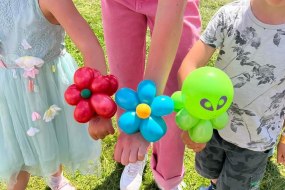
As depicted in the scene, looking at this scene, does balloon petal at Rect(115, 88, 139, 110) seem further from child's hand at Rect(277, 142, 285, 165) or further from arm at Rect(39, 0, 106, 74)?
child's hand at Rect(277, 142, 285, 165)

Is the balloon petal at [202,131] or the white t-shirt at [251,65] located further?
the white t-shirt at [251,65]

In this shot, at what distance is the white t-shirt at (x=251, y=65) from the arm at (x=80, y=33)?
37 centimetres

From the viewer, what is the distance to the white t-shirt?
1272 mm

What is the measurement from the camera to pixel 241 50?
131 centimetres

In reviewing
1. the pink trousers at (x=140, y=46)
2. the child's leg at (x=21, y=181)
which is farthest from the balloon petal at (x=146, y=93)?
the child's leg at (x=21, y=181)

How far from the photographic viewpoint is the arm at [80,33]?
1.12 metres

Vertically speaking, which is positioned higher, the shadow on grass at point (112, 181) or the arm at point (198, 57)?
the arm at point (198, 57)

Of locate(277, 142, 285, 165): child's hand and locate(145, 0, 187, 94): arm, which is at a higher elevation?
locate(145, 0, 187, 94): arm

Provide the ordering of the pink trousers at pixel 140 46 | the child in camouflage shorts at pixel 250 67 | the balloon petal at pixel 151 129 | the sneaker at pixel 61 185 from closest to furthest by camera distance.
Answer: the balloon petal at pixel 151 129, the child in camouflage shorts at pixel 250 67, the pink trousers at pixel 140 46, the sneaker at pixel 61 185

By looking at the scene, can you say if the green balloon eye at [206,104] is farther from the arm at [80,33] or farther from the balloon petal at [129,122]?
the arm at [80,33]

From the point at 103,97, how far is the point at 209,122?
0.27m

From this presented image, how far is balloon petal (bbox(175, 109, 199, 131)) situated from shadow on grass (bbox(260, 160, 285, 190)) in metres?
1.17

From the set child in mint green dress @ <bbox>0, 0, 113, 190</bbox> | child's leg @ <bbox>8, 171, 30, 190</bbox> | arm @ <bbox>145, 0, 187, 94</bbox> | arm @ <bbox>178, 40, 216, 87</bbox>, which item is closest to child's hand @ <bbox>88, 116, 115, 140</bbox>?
arm @ <bbox>145, 0, 187, 94</bbox>

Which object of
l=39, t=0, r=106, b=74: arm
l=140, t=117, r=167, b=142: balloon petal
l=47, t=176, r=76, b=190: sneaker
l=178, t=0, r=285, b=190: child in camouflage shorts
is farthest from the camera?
l=47, t=176, r=76, b=190: sneaker
